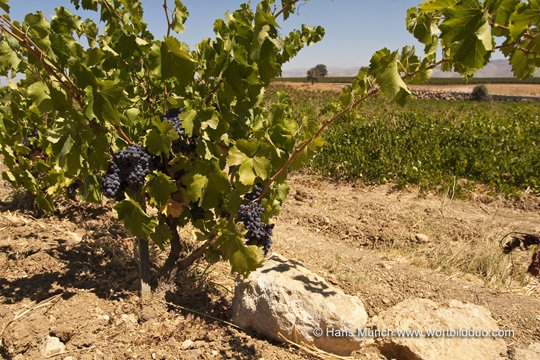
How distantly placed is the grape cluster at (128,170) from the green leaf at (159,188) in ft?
0.16

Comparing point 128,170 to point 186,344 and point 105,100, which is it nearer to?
point 105,100

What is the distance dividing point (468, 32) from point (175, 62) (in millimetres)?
1186

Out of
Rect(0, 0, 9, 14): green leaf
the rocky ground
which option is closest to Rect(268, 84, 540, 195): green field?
the rocky ground

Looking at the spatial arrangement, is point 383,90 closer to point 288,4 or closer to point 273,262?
point 288,4

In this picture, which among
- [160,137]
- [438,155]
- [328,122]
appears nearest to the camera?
[328,122]

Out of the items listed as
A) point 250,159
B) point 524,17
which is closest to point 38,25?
point 250,159

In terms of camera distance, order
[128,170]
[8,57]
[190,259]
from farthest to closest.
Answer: [190,259], [8,57], [128,170]

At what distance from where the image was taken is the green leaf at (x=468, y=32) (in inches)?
53.2

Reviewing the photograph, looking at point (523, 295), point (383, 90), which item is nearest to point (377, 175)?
point (523, 295)

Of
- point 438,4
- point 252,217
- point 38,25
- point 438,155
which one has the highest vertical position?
point 38,25

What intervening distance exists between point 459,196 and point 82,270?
4518mm

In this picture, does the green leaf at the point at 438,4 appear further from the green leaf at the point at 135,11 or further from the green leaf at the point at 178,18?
the green leaf at the point at 135,11

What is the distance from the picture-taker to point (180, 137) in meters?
2.13

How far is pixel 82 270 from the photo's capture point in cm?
280
